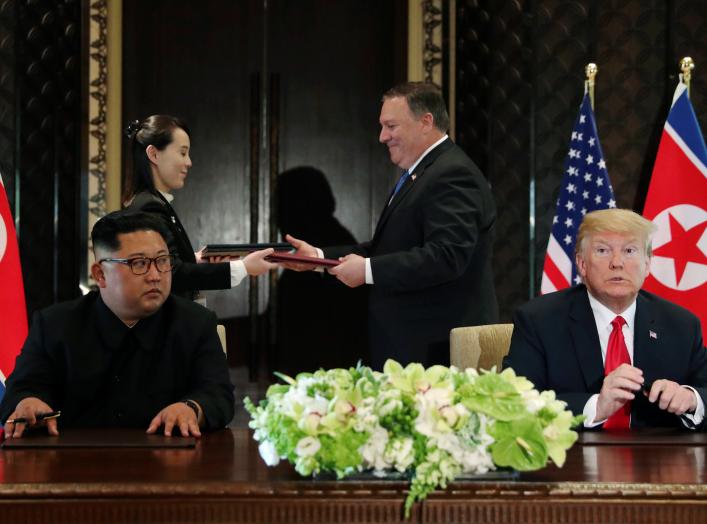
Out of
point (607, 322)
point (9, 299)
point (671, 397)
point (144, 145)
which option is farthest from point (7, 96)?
point (671, 397)

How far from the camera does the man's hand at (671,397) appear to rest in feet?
7.86

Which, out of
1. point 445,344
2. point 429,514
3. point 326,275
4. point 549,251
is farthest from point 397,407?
point 326,275

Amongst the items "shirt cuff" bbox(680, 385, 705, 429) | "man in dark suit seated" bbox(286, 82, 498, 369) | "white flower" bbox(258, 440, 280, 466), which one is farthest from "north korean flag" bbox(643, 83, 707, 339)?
"white flower" bbox(258, 440, 280, 466)

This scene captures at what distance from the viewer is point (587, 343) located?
2715 millimetres

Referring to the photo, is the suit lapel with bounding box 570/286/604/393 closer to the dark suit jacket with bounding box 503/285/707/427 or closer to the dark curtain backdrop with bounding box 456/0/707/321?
the dark suit jacket with bounding box 503/285/707/427

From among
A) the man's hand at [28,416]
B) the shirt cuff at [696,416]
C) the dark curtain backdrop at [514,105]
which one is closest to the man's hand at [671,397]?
the shirt cuff at [696,416]

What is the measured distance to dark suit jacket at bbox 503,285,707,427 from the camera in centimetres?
269

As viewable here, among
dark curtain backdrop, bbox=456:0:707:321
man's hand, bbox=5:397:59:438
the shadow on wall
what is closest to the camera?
man's hand, bbox=5:397:59:438

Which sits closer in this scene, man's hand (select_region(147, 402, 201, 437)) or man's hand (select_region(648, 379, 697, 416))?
man's hand (select_region(147, 402, 201, 437))

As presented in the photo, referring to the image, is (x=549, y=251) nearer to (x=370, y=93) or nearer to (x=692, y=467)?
(x=370, y=93)

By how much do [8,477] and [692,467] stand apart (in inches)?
47.5

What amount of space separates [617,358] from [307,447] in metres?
1.29

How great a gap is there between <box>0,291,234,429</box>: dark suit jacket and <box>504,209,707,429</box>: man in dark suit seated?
80 centimetres

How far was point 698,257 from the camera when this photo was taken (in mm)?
4535
